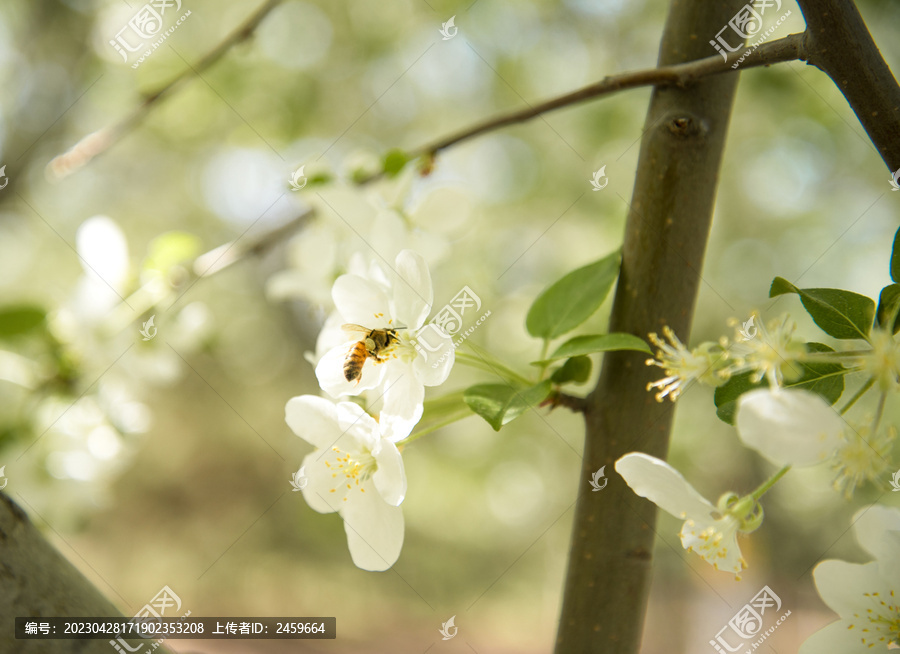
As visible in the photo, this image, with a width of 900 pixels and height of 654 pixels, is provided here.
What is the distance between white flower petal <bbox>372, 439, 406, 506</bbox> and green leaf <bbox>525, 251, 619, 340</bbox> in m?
0.20

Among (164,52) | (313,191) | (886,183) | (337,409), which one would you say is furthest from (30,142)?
(886,183)

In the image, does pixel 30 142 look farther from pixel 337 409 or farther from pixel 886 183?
pixel 886 183

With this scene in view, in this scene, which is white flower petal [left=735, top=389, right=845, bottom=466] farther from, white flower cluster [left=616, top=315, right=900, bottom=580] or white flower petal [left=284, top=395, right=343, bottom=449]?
white flower petal [left=284, top=395, right=343, bottom=449]

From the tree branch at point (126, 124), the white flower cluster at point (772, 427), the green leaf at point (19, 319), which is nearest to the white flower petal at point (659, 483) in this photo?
the white flower cluster at point (772, 427)

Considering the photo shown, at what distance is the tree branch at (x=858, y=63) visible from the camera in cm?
37

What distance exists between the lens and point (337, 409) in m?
0.48

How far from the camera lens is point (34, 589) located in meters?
0.37

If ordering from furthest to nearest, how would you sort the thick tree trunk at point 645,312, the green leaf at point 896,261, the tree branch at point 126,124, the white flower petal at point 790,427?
the tree branch at point 126,124
the thick tree trunk at point 645,312
the green leaf at point 896,261
the white flower petal at point 790,427

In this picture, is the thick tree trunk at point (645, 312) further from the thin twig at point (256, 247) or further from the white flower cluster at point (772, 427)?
the thin twig at point (256, 247)

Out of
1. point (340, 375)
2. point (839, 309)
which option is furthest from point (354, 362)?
point (839, 309)

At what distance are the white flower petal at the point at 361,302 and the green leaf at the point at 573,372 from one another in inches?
6.4

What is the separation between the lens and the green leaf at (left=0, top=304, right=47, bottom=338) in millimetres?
885

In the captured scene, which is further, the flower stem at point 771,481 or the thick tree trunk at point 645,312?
the thick tree trunk at point 645,312

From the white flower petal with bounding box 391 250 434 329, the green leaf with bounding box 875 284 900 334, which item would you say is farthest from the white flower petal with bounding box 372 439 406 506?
the green leaf with bounding box 875 284 900 334
